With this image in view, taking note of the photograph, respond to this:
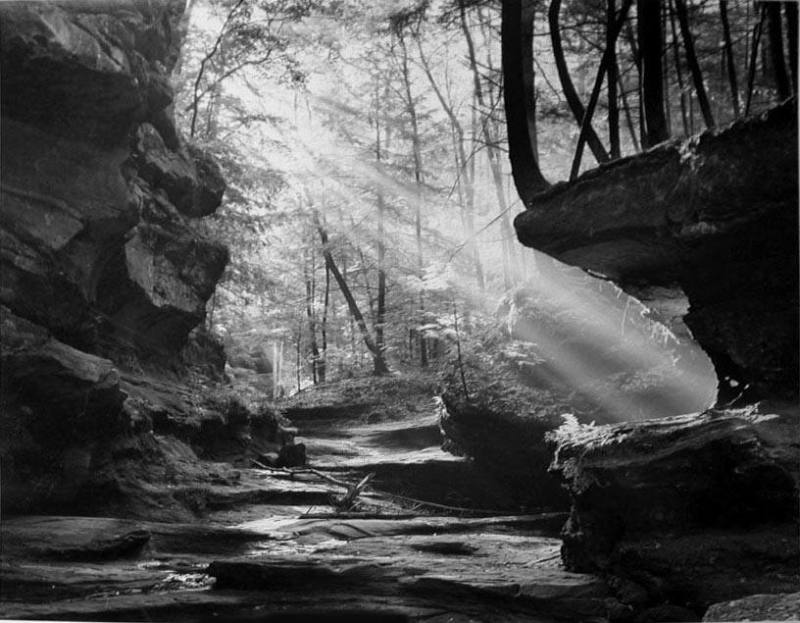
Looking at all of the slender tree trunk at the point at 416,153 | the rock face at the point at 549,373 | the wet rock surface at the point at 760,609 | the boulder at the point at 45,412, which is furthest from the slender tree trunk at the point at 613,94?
the boulder at the point at 45,412

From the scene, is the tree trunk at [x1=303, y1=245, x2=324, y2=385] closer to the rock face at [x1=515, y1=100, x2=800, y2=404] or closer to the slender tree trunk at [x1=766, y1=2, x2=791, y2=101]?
the rock face at [x1=515, y1=100, x2=800, y2=404]

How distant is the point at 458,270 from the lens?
5.75m

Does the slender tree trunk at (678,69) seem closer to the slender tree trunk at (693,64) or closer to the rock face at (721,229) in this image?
the slender tree trunk at (693,64)

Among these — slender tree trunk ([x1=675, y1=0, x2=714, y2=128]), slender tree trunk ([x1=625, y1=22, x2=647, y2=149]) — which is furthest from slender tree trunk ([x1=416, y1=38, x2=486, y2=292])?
slender tree trunk ([x1=675, y1=0, x2=714, y2=128])

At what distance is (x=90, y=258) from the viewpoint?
6176 millimetres

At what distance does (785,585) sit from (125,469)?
17.8ft

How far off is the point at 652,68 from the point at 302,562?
4051mm

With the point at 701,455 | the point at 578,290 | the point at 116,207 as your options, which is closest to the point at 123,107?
the point at 116,207

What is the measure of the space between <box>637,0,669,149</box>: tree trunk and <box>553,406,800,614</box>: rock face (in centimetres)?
198

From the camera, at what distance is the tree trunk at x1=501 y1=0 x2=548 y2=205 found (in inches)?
172

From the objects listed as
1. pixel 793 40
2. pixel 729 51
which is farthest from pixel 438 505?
pixel 793 40

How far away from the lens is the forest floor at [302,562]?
3334mm

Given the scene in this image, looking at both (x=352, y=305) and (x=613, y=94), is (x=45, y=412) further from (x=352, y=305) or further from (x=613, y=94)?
(x=613, y=94)

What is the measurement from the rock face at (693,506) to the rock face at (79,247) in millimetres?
4251
